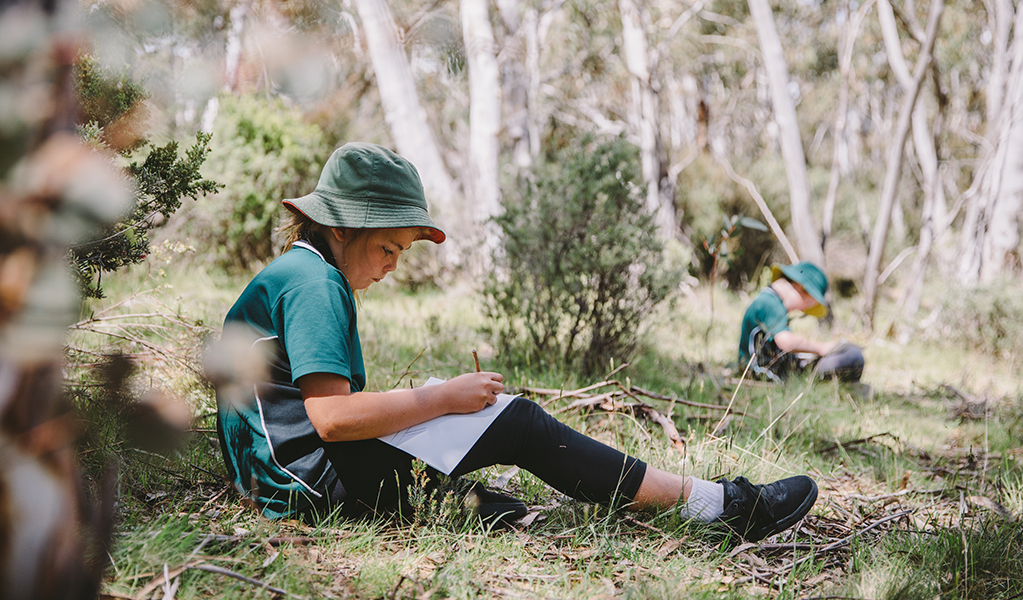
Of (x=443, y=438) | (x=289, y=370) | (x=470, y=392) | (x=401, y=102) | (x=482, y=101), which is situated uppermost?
(x=401, y=102)

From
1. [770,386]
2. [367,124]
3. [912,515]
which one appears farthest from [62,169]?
[367,124]

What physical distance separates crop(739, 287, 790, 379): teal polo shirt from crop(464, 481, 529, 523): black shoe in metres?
2.66

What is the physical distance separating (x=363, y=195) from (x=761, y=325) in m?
3.28

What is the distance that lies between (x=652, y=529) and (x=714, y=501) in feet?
0.67

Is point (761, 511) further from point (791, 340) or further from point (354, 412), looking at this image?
point (791, 340)

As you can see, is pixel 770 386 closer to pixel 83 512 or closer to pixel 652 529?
pixel 652 529

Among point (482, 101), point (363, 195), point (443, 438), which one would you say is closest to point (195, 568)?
point (443, 438)

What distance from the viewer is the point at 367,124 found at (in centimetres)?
943

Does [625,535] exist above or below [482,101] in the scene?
below

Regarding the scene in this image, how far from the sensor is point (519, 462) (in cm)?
190

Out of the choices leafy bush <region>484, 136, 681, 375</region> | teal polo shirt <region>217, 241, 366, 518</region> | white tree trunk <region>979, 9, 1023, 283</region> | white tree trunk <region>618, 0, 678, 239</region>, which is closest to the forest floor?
teal polo shirt <region>217, 241, 366, 518</region>

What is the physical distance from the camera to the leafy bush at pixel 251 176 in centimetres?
680

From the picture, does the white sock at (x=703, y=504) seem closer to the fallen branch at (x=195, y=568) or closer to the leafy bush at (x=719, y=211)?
the fallen branch at (x=195, y=568)

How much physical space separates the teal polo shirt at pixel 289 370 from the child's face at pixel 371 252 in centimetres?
11
